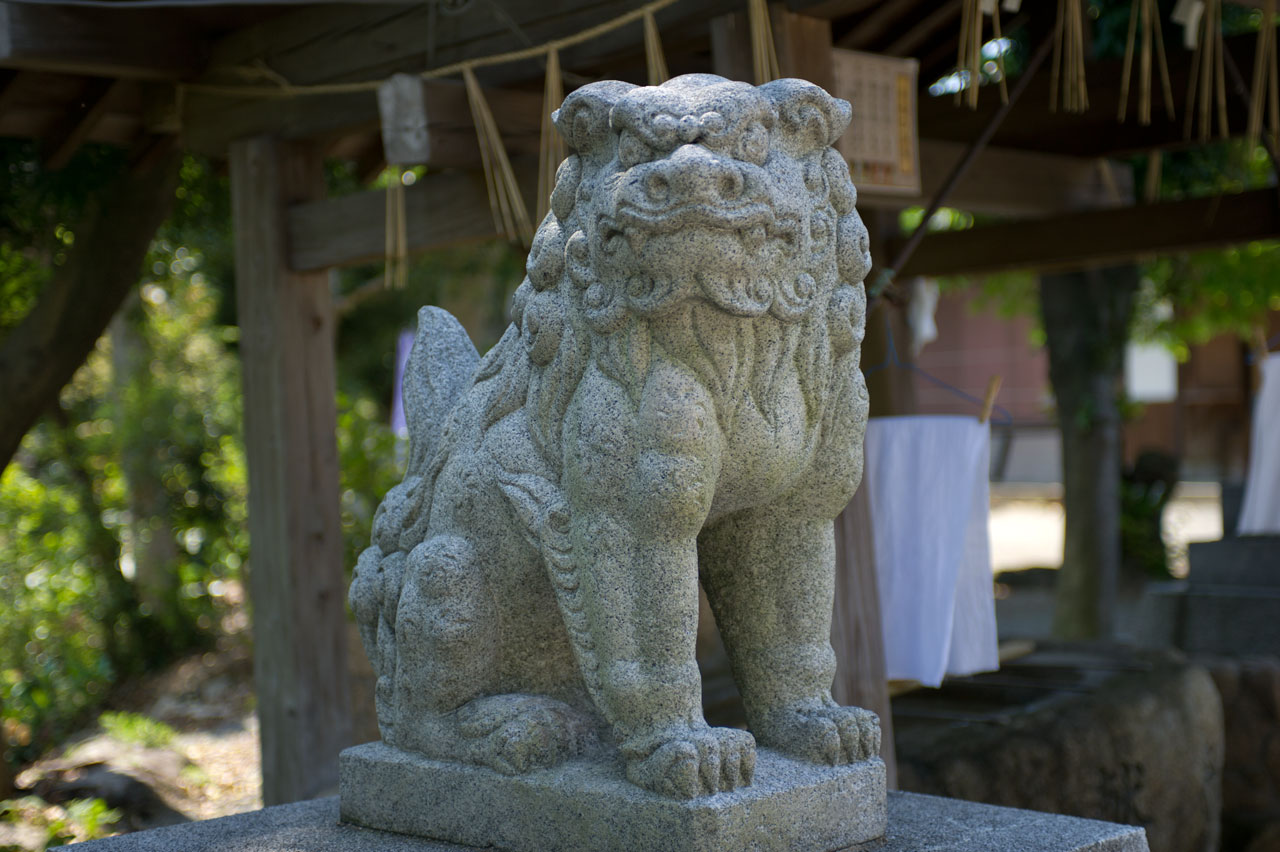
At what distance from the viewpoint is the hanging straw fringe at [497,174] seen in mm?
4152

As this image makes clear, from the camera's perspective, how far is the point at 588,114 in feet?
7.86

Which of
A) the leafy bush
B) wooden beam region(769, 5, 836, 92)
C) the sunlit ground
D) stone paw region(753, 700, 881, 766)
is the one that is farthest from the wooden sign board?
the sunlit ground

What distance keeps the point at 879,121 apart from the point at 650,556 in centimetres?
203

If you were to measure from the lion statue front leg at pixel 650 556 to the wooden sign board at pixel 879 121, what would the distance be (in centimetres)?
168

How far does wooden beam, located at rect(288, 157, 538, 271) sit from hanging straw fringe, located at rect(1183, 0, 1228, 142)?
2225 mm

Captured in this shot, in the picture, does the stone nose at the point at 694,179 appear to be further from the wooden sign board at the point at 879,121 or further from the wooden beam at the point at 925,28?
the wooden beam at the point at 925,28

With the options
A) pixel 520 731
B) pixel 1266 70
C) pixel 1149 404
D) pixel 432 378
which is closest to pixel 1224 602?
pixel 1266 70

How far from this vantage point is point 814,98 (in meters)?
2.39

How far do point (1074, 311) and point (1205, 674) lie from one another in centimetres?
288

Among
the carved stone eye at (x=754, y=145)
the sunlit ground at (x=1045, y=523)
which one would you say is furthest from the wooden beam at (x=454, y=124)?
the sunlit ground at (x=1045, y=523)

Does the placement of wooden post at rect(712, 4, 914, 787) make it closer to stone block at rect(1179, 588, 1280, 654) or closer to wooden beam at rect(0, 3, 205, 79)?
wooden beam at rect(0, 3, 205, 79)

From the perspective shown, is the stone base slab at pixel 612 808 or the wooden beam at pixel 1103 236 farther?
the wooden beam at pixel 1103 236

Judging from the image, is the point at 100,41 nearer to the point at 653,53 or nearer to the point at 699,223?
the point at 653,53

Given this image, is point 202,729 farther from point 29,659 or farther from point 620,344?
point 620,344
